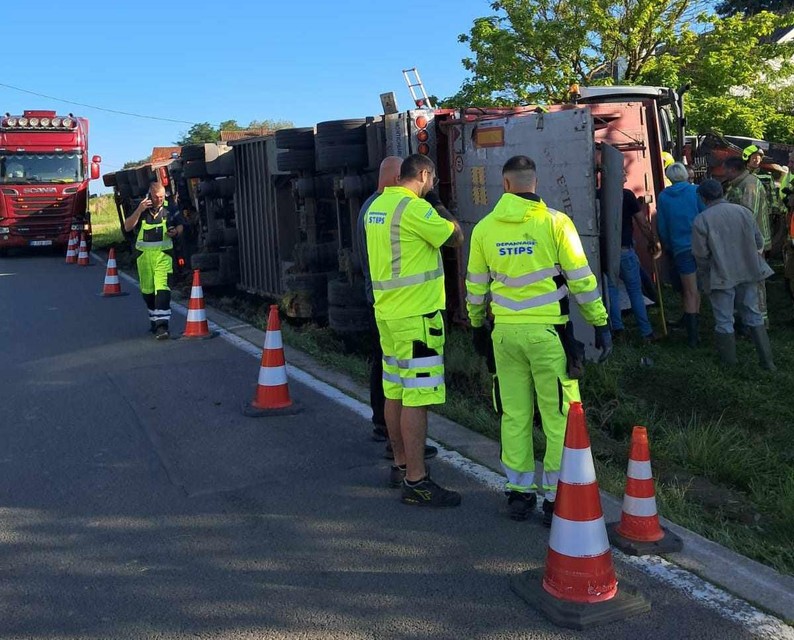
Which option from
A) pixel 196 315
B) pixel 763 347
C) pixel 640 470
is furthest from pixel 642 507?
pixel 196 315

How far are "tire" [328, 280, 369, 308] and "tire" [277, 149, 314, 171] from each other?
167 centimetres

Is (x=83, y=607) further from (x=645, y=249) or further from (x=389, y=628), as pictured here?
(x=645, y=249)

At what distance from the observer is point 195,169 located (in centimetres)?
1369

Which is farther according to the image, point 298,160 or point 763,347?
point 298,160

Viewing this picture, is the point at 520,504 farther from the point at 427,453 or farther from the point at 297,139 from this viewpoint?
the point at 297,139

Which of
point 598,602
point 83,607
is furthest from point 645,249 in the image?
point 83,607

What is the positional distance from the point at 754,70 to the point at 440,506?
2305 centimetres

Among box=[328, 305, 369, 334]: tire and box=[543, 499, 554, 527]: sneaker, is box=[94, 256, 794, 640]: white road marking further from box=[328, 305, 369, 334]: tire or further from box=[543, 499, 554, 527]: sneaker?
box=[328, 305, 369, 334]: tire

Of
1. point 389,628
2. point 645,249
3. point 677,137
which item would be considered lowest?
point 389,628

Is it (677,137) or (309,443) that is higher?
(677,137)

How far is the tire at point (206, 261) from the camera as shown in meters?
13.5

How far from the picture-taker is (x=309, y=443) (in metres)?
5.98

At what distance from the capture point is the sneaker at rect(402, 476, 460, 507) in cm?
467

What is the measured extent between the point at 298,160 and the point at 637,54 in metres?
17.0
